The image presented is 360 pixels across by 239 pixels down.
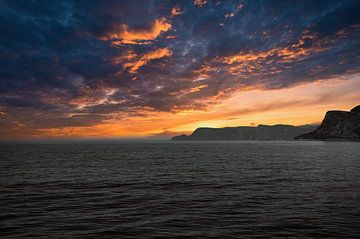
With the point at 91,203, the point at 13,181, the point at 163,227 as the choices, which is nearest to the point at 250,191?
the point at 163,227

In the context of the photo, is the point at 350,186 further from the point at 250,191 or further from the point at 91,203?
the point at 91,203

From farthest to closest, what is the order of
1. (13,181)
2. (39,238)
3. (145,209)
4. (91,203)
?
(13,181) → (91,203) → (145,209) → (39,238)

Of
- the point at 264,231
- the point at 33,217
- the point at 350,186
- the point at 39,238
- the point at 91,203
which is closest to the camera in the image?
the point at 39,238

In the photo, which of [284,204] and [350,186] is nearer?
[284,204]

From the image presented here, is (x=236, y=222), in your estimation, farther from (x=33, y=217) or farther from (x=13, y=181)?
(x=13, y=181)

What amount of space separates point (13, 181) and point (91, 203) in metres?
24.0

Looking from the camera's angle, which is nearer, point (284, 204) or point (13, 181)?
point (284, 204)

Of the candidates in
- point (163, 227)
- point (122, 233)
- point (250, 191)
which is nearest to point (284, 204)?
point (250, 191)

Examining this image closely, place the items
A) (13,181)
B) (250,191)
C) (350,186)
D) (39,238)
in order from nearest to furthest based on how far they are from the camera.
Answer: (39,238), (250,191), (350,186), (13,181)

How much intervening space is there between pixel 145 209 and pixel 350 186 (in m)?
28.1

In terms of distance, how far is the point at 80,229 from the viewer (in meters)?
19.1

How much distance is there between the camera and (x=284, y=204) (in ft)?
86.2

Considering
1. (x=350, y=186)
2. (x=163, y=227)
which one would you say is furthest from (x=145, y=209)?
(x=350, y=186)

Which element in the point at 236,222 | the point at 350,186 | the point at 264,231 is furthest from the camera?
the point at 350,186
